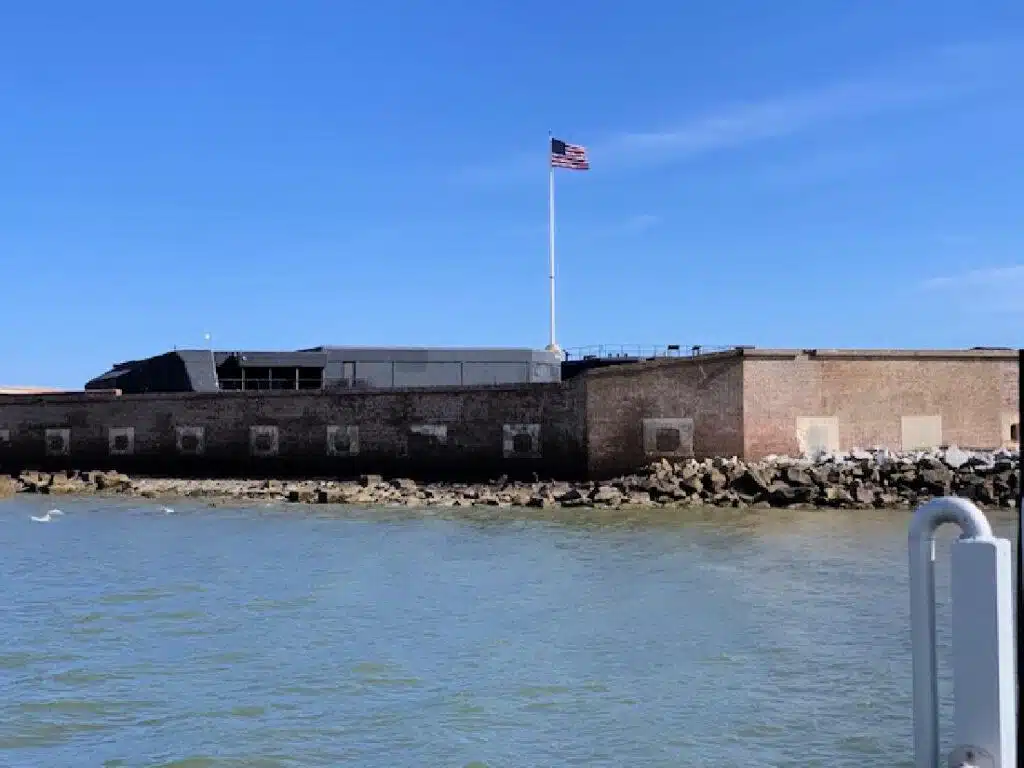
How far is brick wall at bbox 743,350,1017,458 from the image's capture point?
25.2 metres

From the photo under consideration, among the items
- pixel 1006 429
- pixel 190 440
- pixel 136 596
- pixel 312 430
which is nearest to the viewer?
pixel 136 596

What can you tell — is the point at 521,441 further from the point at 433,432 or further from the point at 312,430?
the point at 312,430

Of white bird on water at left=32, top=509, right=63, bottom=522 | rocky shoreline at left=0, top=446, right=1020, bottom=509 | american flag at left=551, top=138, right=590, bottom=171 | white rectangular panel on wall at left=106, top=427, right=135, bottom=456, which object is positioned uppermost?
american flag at left=551, top=138, right=590, bottom=171

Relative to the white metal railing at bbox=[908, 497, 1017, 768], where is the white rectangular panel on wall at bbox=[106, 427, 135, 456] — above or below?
above

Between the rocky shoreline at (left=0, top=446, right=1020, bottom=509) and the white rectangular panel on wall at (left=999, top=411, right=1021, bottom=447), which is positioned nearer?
the rocky shoreline at (left=0, top=446, right=1020, bottom=509)

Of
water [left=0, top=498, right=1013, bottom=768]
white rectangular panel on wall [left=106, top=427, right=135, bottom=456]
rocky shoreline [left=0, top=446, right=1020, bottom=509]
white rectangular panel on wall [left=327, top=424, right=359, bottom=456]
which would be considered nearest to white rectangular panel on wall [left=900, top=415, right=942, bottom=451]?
rocky shoreline [left=0, top=446, right=1020, bottom=509]

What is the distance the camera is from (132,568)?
15.7 meters

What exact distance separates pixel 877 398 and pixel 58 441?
969 inches

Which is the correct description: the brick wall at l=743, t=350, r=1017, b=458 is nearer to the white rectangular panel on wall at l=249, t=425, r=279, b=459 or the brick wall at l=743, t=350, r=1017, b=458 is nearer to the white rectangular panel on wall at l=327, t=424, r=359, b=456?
the white rectangular panel on wall at l=327, t=424, r=359, b=456

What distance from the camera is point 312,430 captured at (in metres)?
31.1

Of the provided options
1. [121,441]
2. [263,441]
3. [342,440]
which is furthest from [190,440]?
[342,440]

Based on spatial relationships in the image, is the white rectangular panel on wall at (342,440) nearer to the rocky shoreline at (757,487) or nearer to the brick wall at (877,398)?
the rocky shoreline at (757,487)

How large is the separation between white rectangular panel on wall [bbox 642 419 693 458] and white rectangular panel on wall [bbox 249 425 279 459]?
1129cm

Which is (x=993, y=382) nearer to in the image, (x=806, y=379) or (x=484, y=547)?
(x=806, y=379)
